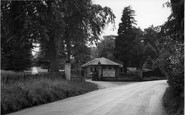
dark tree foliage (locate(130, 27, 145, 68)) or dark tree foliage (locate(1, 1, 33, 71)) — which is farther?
dark tree foliage (locate(130, 27, 145, 68))

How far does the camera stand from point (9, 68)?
3803 cm

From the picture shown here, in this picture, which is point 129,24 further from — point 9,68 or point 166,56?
point 166,56

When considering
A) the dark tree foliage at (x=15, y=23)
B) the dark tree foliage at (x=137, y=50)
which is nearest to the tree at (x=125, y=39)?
the dark tree foliage at (x=137, y=50)

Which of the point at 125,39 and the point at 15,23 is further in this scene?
the point at 125,39

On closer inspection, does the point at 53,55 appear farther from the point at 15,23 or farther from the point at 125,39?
the point at 125,39

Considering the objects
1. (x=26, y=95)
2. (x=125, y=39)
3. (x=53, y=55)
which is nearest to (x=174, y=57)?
(x=26, y=95)

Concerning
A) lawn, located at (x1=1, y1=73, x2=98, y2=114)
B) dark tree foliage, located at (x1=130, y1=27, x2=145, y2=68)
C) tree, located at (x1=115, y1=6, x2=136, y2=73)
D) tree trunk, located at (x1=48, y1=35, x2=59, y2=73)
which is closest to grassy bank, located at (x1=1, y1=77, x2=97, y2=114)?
lawn, located at (x1=1, y1=73, x2=98, y2=114)

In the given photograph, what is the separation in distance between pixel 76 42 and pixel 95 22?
2.83 metres

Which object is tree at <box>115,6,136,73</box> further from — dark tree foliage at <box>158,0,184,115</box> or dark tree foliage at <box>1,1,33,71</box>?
dark tree foliage at <box>158,0,184,115</box>

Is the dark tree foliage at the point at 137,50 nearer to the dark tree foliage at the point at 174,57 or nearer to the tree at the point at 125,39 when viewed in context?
the tree at the point at 125,39

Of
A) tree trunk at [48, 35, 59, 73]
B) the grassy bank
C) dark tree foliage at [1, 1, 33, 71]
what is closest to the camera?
the grassy bank

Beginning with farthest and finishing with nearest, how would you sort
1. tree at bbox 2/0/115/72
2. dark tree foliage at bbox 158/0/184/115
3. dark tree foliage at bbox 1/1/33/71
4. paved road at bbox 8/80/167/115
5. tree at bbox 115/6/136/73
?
1. tree at bbox 115/6/136/73
2. tree at bbox 2/0/115/72
3. dark tree foliage at bbox 1/1/33/71
4. paved road at bbox 8/80/167/115
5. dark tree foliage at bbox 158/0/184/115

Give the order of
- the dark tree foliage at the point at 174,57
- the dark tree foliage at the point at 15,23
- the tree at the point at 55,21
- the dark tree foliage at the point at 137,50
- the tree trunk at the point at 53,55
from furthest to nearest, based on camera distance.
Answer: the dark tree foliage at the point at 137,50 → the tree trunk at the point at 53,55 → the tree at the point at 55,21 → the dark tree foliage at the point at 15,23 → the dark tree foliage at the point at 174,57

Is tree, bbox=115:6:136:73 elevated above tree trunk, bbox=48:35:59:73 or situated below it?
above
